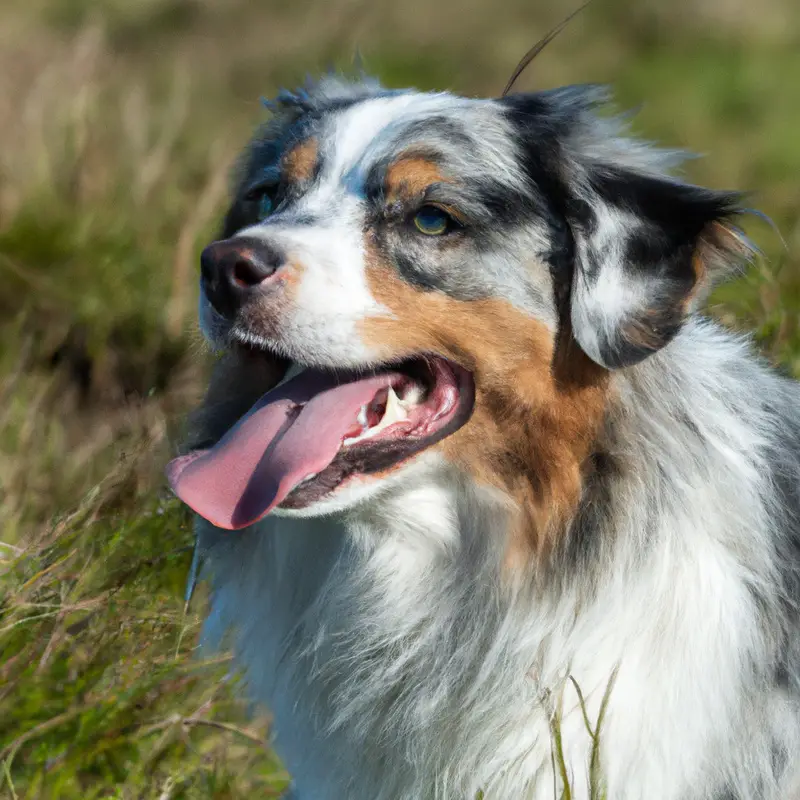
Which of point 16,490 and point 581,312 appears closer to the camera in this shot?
point 581,312

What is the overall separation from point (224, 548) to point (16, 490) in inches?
45.4

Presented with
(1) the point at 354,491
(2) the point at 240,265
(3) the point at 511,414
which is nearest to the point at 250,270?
(2) the point at 240,265

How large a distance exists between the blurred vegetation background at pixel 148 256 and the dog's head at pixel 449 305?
0.61 meters

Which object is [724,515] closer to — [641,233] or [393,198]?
[641,233]

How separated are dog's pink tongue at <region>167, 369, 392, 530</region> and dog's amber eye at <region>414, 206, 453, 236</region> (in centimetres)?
35

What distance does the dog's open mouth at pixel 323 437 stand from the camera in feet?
9.43

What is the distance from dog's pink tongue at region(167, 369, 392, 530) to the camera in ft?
9.48

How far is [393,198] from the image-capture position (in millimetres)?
2982

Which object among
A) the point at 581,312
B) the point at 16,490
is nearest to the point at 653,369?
the point at 581,312

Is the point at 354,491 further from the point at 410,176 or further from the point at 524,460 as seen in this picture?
the point at 410,176

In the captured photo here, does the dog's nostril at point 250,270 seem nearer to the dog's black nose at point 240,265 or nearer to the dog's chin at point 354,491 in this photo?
the dog's black nose at point 240,265

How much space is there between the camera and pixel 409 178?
2.99 meters

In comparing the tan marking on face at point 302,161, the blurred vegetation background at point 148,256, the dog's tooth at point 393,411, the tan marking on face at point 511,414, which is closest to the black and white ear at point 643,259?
the tan marking on face at point 511,414

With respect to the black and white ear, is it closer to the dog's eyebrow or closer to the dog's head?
the dog's head
